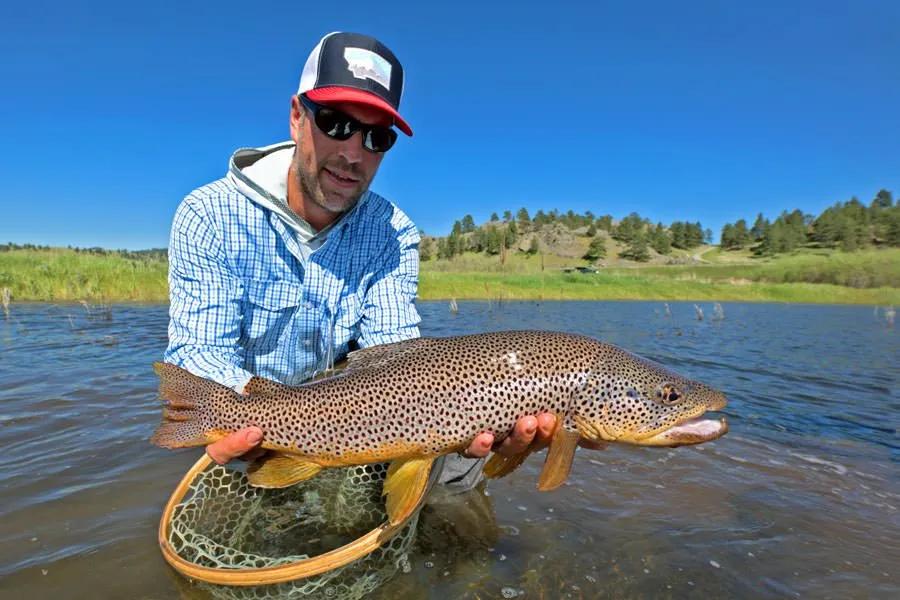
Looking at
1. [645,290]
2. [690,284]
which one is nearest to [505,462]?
[645,290]

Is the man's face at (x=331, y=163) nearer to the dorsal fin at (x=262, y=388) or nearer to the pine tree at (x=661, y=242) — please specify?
the dorsal fin at (x=262, y=388)

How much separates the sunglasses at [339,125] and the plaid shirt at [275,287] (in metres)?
0.63

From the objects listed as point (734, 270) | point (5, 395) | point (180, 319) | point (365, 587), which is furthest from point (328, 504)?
point (734, 270)

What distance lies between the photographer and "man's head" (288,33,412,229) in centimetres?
306

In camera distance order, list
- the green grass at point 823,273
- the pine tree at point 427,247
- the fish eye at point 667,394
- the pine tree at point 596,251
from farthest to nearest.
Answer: the pine tree at point 427,247 < the pine tree at point 596,251 < the green grass at point 823,273 < the fish eye at point 667,394

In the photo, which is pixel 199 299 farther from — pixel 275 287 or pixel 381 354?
pixel 381 354

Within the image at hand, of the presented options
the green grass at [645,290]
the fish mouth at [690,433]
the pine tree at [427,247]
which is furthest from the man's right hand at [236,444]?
the pine tree at [427,247]

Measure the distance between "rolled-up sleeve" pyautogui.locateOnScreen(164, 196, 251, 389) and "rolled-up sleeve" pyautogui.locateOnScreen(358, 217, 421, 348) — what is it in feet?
3.17

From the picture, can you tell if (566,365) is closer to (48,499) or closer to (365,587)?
(365,587)

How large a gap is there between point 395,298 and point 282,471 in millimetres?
1621

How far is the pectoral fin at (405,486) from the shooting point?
2.72m

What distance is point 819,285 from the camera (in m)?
49.0

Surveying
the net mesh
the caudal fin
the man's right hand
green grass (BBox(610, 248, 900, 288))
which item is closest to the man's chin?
the caudal fin

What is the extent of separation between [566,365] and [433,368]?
740 mm
